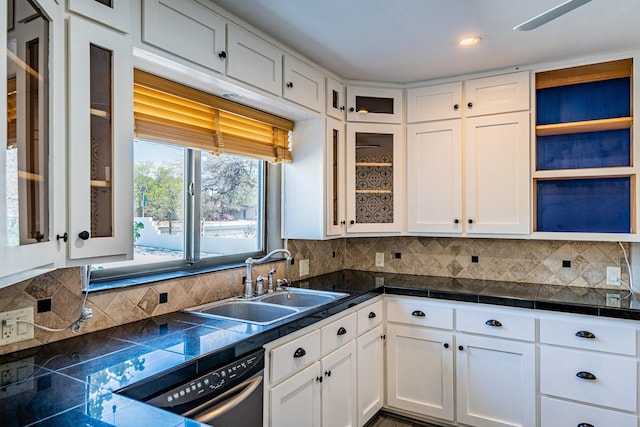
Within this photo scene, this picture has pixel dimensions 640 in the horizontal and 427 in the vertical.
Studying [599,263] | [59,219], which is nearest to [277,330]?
[59,219]

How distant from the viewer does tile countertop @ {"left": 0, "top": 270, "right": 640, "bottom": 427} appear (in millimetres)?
1002

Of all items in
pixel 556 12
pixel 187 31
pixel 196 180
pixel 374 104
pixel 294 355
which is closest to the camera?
pixel 556 12

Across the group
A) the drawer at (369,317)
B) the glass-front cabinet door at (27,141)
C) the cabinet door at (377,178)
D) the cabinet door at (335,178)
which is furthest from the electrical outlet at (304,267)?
the glass-front cabinet door at (27,141)

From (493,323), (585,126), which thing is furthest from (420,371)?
(585,126)

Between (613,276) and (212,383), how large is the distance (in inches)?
100

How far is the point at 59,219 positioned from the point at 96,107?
15.6 inches

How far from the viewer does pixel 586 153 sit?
8.57 feet

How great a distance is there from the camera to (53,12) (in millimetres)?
1189

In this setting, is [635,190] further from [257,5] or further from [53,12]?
[53,12]

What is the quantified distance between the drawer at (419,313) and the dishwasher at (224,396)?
1.27 metres

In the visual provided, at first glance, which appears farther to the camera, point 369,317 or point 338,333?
point 369,317

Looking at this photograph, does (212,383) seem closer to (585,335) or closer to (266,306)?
(266,306)

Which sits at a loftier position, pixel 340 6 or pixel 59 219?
pixel 340 6

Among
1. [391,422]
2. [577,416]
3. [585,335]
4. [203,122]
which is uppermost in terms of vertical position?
[203,122]
